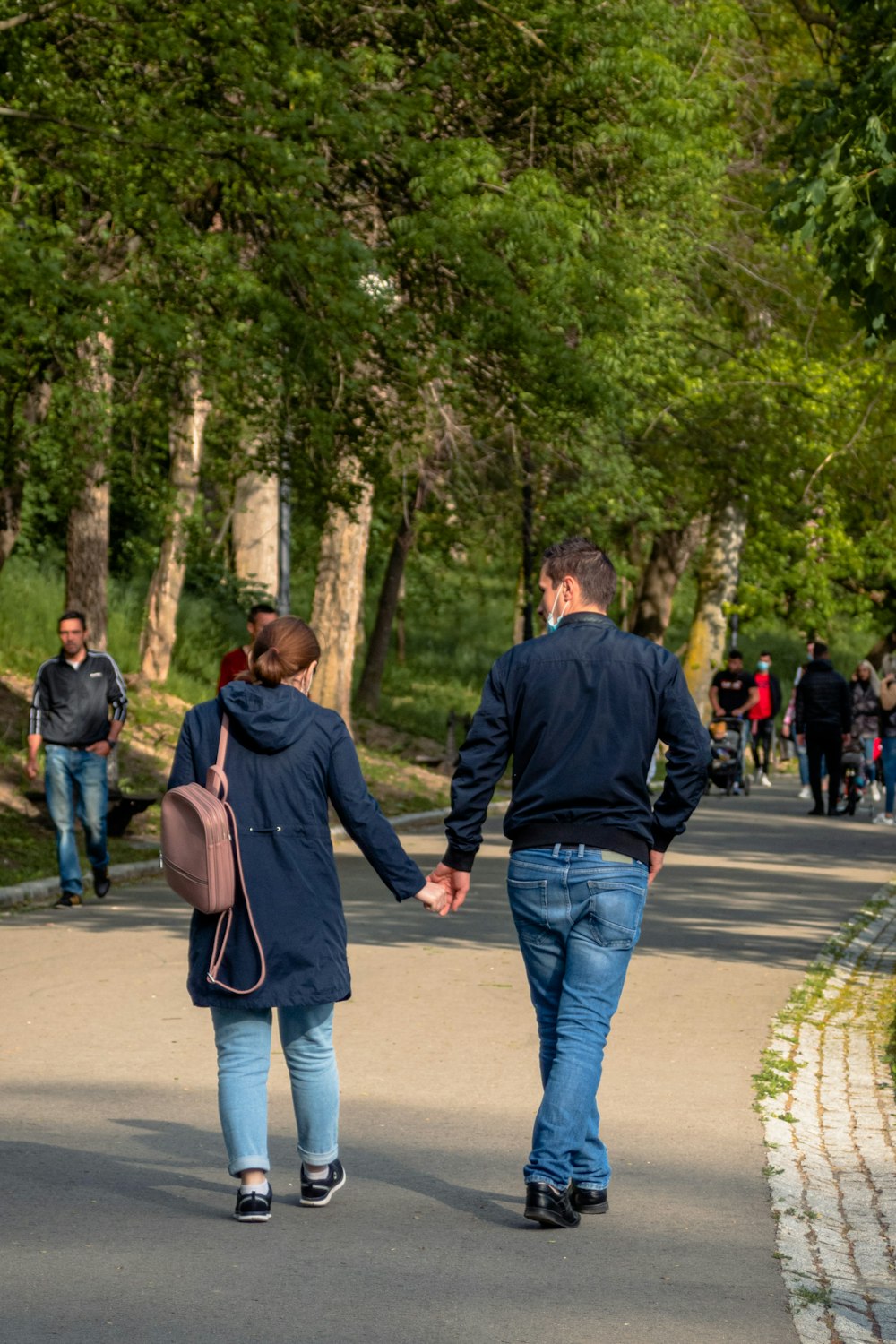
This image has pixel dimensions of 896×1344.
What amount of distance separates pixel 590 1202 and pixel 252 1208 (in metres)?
1.00

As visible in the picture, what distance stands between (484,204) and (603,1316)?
1347 centimetres

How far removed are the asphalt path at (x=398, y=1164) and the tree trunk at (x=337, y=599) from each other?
48.0ft

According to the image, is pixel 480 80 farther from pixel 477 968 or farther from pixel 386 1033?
pixel 386 1033

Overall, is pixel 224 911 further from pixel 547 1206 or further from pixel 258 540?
pixel 258 540

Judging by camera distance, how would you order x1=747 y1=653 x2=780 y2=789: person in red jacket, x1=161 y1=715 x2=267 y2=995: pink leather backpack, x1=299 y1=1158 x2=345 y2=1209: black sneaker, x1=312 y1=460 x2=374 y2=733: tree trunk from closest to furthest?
x1=161 y1=715 x2=267 y2=995: pink leather backpack < x1=299 y1=1158 x2=345 y2=1209: black sneaker < x1=312 y1=460 x2=374 y2=733: tree trunk < x1=747 y1=653 x2=780 y2=789: person in red jacket

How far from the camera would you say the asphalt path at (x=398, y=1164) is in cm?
491

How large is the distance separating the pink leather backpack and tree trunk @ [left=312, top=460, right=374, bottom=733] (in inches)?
812

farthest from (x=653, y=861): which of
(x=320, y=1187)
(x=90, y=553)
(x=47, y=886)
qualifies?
(x=90, y=553)

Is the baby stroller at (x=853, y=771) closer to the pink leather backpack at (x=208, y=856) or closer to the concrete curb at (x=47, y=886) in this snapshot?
the concrete curb at (x=47, y=886)

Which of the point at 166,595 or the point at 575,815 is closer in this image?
the point at 575,815

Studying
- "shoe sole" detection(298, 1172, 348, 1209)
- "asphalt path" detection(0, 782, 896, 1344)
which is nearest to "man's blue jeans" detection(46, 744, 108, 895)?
"asphalt path" detection(0, 782, 896, 1344)

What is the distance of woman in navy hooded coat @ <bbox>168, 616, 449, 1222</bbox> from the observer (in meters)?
5.76

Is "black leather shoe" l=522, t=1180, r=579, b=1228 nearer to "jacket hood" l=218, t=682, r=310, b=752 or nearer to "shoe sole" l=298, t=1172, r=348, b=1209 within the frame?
"shoe sole" l=298, t=1172, r=348, b=1209

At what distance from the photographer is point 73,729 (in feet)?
44.7
